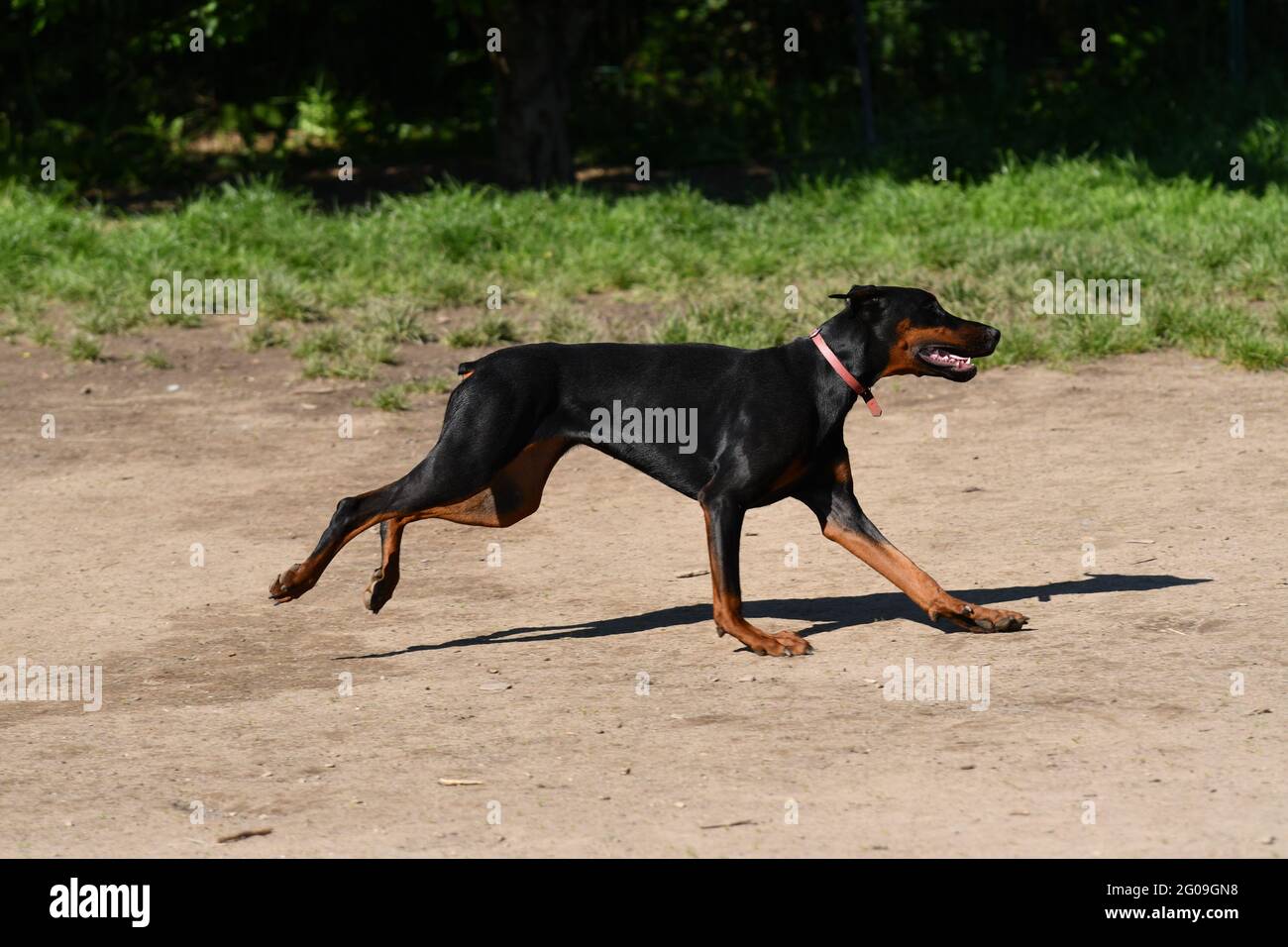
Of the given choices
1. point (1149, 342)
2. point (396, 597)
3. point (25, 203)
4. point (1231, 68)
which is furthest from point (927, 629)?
point (1231, 68)

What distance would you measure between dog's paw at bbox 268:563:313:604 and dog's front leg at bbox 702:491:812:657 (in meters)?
1.51

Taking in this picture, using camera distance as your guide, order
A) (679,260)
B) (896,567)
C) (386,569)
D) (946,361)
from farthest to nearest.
→ (679,260)
(386,569)
(896,567)
(946,361)

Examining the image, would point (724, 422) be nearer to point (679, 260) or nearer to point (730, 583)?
point (730, 583)

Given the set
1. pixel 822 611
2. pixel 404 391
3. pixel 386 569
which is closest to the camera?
pixel 386 569

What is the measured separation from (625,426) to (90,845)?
8.21 ft

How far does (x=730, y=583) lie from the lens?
6379 millimetres

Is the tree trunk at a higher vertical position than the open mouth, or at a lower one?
higher

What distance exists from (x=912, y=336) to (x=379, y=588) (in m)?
2.19

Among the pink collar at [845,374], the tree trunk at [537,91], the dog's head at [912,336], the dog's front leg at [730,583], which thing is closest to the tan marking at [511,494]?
the dog's front leg at [730,583]

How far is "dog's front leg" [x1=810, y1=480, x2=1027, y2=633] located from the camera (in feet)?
21.2

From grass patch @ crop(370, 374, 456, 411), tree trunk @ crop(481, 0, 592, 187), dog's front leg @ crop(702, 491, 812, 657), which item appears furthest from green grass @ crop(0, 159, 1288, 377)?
dog's front leg @ crop(702, 491, 812, 657)

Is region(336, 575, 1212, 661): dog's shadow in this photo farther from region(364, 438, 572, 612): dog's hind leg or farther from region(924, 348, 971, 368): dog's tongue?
region(924, 348, 971, 368): dog's tongue

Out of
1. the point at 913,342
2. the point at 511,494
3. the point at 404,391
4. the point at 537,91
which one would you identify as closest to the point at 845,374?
the point at 913,342

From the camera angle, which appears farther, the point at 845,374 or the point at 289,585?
the point at 289,585
